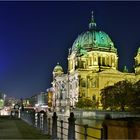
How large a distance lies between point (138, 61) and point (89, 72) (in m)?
20.2

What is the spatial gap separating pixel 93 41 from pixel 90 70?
14.6 meters

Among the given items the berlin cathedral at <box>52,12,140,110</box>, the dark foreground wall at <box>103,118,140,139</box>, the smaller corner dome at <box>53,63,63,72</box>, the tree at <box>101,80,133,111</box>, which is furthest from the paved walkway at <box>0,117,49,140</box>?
the smaller corner dome at <box>53,63,63,72</box>

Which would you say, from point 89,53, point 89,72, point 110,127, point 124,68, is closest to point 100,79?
point 89,72

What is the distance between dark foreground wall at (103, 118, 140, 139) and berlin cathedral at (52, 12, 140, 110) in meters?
111

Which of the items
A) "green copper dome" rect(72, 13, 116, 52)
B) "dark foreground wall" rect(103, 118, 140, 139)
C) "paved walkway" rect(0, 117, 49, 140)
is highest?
"green copper dome" rect(72, 13, 116, 52)

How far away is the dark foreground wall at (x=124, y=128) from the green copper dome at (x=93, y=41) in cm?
12323

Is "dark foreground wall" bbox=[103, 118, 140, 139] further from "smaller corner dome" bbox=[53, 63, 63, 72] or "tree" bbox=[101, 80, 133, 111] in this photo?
"smaller corner dome" bbox=[53, 63, 63, 72]

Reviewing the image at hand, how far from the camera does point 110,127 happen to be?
62.6 feet

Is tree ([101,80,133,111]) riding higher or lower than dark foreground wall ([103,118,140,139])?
higher

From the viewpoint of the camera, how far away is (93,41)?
146000 millimetres

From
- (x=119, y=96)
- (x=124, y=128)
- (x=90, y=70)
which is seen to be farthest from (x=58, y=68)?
(x=124, y=128)

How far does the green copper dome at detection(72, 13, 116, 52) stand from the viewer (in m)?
145

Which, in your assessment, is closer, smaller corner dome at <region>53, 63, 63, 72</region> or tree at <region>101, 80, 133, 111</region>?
tree at <region>101, 80, 133, 111</region>

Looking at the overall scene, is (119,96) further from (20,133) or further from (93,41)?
(20,133)
